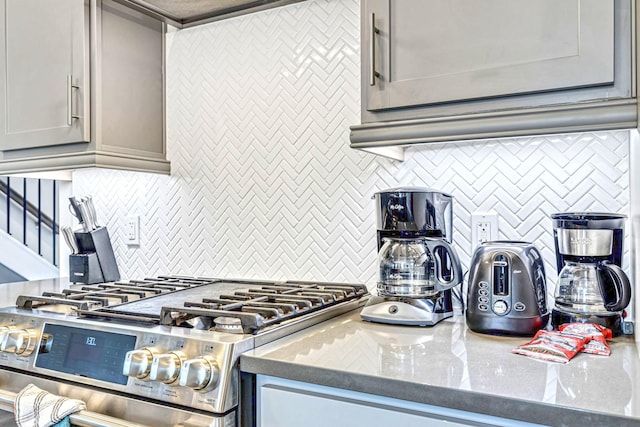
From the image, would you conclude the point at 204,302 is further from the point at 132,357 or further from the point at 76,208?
the point at 76,208

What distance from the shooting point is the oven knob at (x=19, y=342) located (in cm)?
117

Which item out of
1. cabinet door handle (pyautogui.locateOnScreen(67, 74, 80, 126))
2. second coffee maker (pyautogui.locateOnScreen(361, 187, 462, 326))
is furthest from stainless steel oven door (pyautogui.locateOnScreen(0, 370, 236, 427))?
cabinet door handle (pyautogui.locateOnScreen(67, 74, 80, 126))

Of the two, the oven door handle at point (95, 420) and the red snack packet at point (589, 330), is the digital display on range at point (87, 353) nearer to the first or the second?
the oven door handle at point (95, 420)

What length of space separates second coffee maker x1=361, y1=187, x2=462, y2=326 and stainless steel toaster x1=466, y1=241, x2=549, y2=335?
13cm

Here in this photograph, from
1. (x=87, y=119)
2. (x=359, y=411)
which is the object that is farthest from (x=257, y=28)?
(x=359, y=411)

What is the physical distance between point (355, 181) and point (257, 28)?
0.65 meters

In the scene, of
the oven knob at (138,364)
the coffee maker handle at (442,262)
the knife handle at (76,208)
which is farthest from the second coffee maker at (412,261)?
the knife handle at (76,208)

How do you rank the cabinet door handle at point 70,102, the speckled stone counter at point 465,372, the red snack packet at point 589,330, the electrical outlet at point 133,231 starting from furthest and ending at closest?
the electrical outlet at point 133,231
the cabinet door handle at point 70,102
the red snack packet at point 589,330
the speckled stone counter at point 465,372

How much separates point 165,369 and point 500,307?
693 millimetres

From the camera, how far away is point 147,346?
101cm

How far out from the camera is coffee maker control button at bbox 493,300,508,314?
1.05 meters

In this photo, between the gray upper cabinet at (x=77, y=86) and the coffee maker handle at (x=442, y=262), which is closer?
the coffee maker handle at (x=442, y=262)

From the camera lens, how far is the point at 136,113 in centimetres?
173

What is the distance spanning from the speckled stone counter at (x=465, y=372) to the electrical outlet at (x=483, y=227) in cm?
33
